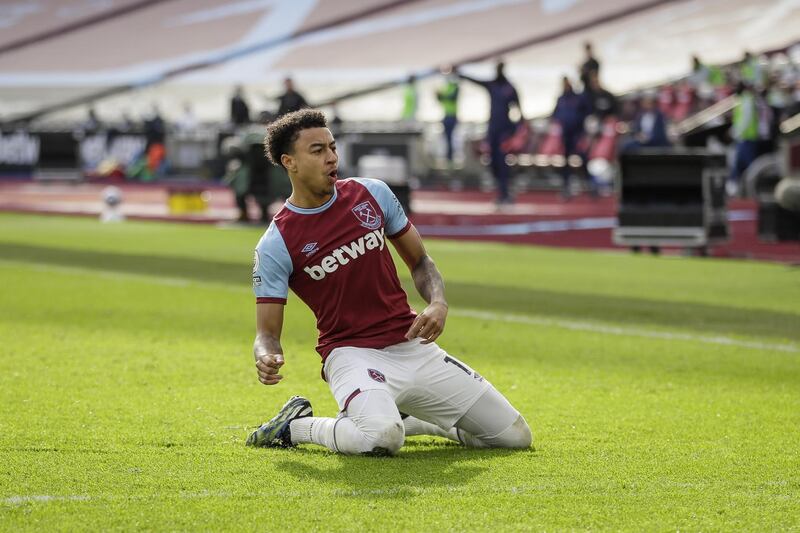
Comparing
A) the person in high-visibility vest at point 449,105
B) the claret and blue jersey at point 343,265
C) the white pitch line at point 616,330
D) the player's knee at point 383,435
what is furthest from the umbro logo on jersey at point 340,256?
the person in high-visibility vest at point 449,105

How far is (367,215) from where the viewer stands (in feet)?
19.9

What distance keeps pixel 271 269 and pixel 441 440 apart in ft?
3.75

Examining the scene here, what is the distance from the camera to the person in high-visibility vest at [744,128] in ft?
84.6

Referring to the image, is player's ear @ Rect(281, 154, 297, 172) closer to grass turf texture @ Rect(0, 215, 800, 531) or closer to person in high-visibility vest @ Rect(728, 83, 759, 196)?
grass turf texture @ Rect(0, 215, 800, 531)

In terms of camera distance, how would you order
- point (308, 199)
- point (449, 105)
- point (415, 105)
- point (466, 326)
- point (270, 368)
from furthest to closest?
point (415, 105) < point (449, 105) < point (466, 326) < point (308, 199) < point (270, 368)

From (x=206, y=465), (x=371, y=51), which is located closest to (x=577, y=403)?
(x=206, y=465)

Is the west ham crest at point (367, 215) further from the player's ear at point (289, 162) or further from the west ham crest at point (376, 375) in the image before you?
the west ham crest at point (376, 375)

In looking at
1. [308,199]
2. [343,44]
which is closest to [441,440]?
[308,199]

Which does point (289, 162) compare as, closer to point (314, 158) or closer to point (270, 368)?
point (314, 158)

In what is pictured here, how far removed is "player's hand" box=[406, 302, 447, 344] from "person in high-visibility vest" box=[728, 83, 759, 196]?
2038 centimetres

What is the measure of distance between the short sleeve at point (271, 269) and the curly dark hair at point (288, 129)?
1.12 feet

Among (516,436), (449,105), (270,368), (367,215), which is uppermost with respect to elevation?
(449,105)

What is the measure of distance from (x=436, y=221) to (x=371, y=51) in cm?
4102

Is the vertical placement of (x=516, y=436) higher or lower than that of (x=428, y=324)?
lower
